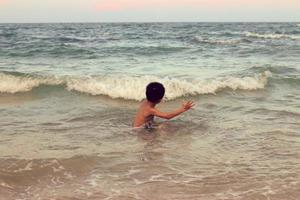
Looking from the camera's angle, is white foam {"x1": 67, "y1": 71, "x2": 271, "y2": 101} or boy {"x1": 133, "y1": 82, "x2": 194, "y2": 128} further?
white foam {"x1": 67, "y1": 71, "x2": 271, "y2": 101}

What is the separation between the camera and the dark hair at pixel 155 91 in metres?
7.05

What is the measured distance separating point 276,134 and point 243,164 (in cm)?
161

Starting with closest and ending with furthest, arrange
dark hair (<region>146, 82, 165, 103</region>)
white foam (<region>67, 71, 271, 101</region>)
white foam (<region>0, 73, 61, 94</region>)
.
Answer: dark hair (<region>146, 82, 165, 103</region>) < white foam (<region>67, 71, 271, 101</region>) < white foam (<region>0, 73, 61, 94</region>)

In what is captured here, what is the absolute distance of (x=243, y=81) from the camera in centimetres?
1232

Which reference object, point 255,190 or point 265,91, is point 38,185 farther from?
point 265,91

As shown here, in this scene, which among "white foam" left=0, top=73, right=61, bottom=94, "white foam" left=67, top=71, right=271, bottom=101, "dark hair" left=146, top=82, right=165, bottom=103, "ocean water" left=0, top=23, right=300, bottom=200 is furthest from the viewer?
"white foam" left=0, top=73, right=61, bottom=94

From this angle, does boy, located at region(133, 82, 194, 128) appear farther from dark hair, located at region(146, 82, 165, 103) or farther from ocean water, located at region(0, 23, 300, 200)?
ocean water, located at region(0, 23, 300, 200)

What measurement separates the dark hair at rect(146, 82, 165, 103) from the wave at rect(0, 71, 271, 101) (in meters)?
3.59

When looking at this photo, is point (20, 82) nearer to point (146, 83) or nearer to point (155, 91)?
point (146, 83)

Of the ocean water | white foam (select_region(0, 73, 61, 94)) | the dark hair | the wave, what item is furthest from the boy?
white foam (select_region(0, 73, 61, 94))

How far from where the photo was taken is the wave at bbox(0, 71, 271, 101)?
1131 cm

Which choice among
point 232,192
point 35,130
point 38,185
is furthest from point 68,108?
point 232,192

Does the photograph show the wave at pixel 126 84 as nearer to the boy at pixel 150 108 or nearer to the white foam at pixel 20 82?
the white foam at pixel 20 82

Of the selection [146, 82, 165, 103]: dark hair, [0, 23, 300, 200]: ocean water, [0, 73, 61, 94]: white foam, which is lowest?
[0, 23, 300, 200]: ocean water
